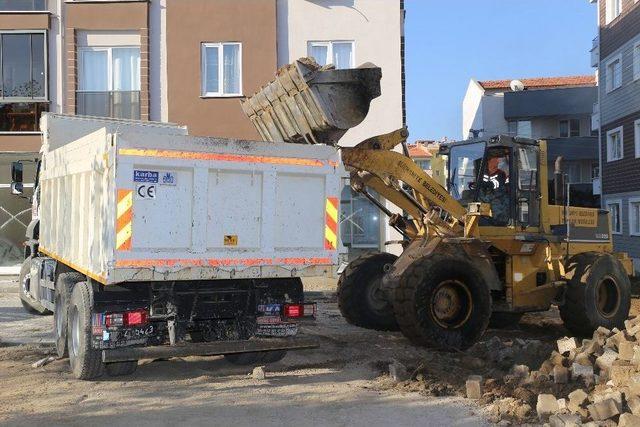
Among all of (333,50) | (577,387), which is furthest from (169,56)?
(577,387)

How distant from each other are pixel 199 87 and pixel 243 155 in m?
12.5

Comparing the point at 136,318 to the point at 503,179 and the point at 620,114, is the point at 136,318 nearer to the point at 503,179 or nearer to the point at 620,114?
the point at 503,179

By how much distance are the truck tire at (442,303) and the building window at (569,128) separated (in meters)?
38.8

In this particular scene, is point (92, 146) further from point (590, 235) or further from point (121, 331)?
point (590, 235)

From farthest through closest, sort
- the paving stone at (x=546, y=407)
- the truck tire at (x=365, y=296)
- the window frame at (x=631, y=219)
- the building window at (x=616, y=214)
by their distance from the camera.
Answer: the building window at (x=616, y=214)
the window frame at (x=631, y=219)
the truck tire at (x=365, y=296)
the paving stone at (x=546, y=407)

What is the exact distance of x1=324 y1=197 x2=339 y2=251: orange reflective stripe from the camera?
7.80m

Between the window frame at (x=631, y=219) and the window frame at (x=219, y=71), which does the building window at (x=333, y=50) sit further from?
the window frame at (x=631, y=219)

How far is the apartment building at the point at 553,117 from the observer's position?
4266cm

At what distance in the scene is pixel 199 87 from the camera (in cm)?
1923

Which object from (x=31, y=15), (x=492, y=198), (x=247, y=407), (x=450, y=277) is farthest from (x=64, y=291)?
(x=31, y=15)

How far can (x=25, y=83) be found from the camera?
19.3 m

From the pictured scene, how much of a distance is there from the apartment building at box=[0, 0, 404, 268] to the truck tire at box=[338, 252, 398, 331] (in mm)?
8372

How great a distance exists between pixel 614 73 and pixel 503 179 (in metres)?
19.1

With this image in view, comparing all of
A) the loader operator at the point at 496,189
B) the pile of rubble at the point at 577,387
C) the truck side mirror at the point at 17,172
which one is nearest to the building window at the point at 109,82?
the truck side mirror at the point at 17,172
